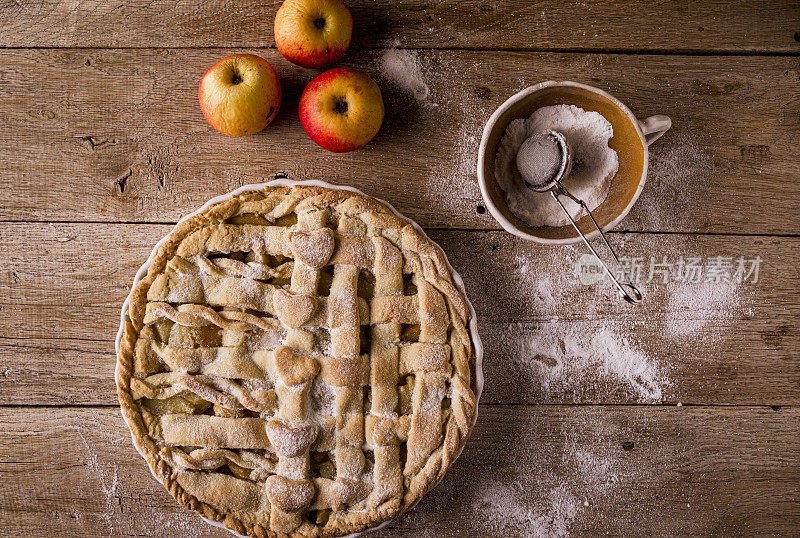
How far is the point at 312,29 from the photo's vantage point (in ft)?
3.74

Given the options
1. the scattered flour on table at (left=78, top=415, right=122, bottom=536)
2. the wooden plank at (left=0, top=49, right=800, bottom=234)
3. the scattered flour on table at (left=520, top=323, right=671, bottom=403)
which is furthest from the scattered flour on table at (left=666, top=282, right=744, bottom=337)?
the scattered flour on table at (left=78, top=415, right=122, bottom=536)

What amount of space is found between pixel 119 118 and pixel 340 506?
105cm

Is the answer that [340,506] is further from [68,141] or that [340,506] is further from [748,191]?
[748,191]

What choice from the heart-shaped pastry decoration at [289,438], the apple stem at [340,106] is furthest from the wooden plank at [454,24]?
the heart-shaped pastry decoration at [289,438]

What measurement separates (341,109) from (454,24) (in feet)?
1.26

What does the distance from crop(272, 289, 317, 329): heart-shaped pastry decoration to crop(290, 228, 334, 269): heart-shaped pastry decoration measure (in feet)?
0.25

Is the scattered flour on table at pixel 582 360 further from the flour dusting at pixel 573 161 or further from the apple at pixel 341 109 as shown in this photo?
the apple at pixel 341 109

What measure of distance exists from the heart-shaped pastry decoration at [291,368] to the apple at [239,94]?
1.67 ft

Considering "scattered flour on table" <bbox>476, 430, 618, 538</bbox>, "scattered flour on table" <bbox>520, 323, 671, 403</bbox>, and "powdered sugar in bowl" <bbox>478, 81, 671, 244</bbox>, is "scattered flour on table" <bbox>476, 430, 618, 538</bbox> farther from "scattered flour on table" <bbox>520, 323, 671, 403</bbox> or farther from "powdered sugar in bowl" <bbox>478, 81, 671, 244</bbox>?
"powdered sugar in bowl" <bbox>478, 81, 671, 244</bbox>

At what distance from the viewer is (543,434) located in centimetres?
130

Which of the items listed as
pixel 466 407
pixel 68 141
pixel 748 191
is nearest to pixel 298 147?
pixel 68 141

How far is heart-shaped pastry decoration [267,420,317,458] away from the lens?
1.04 meters

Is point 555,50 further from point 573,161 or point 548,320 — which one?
point 548,320

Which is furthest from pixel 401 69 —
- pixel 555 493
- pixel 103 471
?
pixel 103 471
